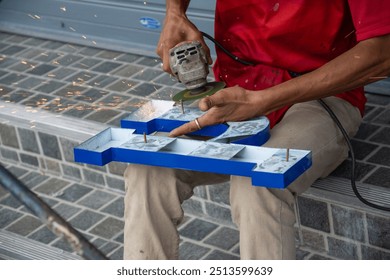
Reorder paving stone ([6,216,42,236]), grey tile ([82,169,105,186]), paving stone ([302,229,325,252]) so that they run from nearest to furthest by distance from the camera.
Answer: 1. paving stone ([302,229,325,252])
2. paving stone ([6,216,42,236])
3. grey tile ([82,169,105,186])

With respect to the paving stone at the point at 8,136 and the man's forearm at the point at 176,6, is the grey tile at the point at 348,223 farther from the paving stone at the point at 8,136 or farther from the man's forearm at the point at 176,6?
the paving stone at the point at 8,136

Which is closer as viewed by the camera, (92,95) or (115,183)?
(115,183)

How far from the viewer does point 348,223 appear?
159 inches

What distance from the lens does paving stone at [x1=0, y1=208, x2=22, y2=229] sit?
191 inches

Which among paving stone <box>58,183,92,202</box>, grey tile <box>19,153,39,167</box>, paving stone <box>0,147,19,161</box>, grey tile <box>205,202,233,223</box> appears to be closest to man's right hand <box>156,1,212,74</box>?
grey tile <box>205,202,233,223</box>

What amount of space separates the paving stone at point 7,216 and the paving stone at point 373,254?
5.78 feet

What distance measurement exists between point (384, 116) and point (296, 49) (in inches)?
40.7

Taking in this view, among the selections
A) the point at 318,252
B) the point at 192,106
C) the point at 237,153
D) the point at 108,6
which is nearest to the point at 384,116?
the point at 318,252

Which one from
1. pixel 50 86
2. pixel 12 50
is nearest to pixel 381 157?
pixel 50 86

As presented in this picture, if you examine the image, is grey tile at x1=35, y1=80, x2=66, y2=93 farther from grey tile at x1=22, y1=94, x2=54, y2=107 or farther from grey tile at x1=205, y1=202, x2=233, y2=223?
grey tile at x1=205, y1=202, x2=233, y2=223

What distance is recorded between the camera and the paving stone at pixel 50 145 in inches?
201

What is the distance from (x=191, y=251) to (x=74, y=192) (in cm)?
89

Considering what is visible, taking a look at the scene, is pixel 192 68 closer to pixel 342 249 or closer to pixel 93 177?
pixel 342 249

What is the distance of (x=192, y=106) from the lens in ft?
12.8
